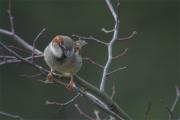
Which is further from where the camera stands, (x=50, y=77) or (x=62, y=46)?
(x=62, y=46)

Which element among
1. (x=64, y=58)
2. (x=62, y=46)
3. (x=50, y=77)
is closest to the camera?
(x=50, y=77)

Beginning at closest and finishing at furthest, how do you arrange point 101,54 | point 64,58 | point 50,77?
point 50,77, point 64,58, point 101,54

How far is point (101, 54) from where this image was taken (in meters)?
9.66

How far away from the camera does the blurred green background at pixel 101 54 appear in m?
9.15

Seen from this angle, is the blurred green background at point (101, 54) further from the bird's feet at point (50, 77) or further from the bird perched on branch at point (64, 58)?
the bird's feet at point (50, 77)

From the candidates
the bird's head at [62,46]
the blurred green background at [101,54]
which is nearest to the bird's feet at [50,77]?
the bird's head at [62,46]

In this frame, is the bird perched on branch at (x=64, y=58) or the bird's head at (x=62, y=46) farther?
the bird perched on branch at (x=64, y=58)

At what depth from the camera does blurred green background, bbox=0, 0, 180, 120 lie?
915 cm

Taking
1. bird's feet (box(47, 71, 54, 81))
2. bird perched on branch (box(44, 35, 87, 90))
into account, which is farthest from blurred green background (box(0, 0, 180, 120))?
bird's feet (box(47, 71, 54, 81))

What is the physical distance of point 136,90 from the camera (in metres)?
9.65

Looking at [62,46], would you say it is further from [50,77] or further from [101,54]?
[101,54]

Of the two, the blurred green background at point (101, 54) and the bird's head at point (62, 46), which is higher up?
the bird's head at point (62, 46)

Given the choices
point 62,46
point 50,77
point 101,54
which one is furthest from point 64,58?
point 101,54

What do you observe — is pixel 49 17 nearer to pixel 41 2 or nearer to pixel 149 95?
pixel 41 2
